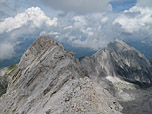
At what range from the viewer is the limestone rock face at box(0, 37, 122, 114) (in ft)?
69.6

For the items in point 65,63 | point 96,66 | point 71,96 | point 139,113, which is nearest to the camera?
point 71,96

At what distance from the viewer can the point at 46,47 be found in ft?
182

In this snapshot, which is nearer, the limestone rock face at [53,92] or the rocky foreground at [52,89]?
the limestone rock face at [53,92]

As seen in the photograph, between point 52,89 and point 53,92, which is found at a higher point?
point 52,89

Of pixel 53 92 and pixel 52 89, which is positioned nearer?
pixel 53 92

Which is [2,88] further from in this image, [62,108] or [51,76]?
[62,108]

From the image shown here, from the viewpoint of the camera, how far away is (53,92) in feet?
104

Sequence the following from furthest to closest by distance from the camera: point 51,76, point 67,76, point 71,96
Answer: point 51,76, point 67,76, point 71,96

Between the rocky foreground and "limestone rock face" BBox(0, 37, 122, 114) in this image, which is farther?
the rocky foreground

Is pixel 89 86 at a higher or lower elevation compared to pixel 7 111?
higher

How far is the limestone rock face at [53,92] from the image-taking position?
21203mm

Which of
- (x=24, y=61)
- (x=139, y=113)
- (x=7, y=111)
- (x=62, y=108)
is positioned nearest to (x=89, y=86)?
(x=62, y=108)

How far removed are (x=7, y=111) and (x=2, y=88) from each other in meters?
154

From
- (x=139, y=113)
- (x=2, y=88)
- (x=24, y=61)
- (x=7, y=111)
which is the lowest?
(x=139, y=113)
